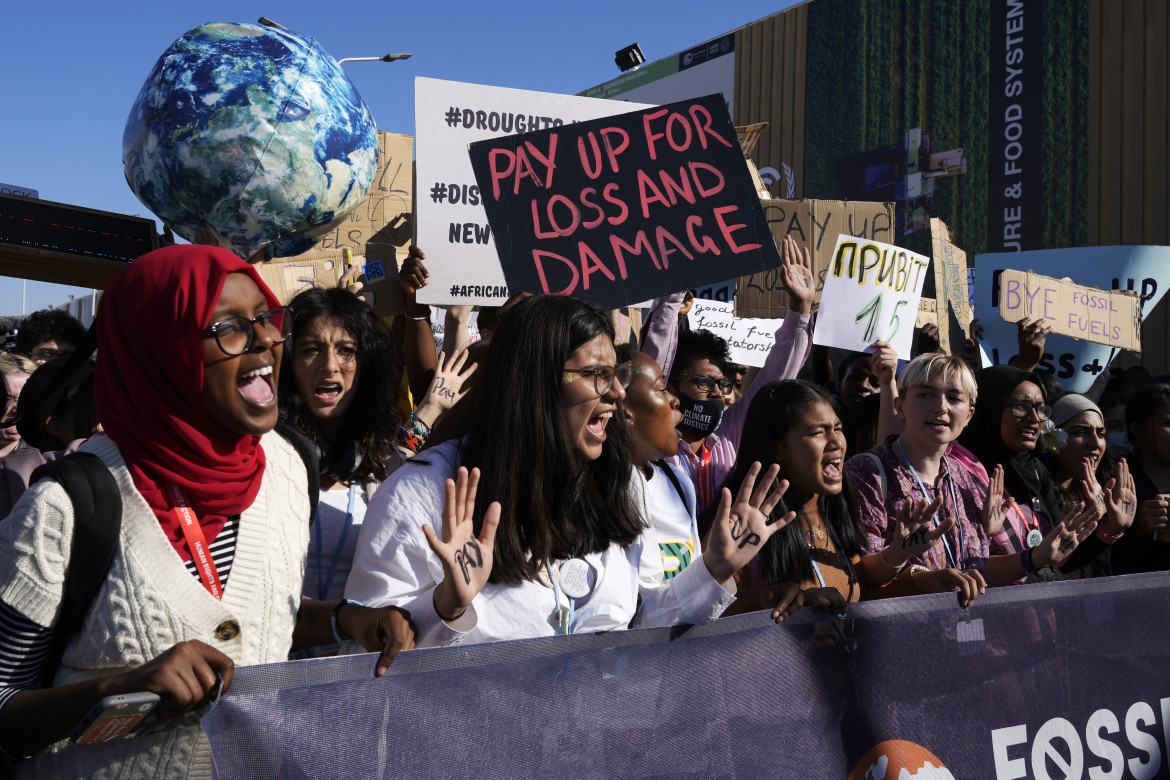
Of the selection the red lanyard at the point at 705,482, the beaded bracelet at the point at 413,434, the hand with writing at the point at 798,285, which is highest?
the hand with writing at the point at 798,285

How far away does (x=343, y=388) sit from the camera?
108 inches

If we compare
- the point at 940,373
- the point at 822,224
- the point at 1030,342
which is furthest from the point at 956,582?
the point at 822,224

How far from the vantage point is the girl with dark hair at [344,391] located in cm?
260

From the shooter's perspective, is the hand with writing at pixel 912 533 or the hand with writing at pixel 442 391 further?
the hand with writing at pixel 442 391

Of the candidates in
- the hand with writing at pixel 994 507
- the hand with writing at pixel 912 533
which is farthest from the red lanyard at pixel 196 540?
the hand with writing at pixel 994 507

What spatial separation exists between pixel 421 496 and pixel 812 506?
5.07ft

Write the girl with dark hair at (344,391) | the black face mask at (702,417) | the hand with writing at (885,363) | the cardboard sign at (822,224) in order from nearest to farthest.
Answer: the girl with dark hair at (344,391)
the black face mask at (702,417)
the hand with writing at (885,363)
the cardboard sign at (822,224)

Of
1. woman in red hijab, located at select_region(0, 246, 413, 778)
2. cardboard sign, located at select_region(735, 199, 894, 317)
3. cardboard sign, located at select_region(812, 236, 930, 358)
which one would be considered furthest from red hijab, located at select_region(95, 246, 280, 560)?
cardboard sign, located at select_region(735, 199, 894, 317)

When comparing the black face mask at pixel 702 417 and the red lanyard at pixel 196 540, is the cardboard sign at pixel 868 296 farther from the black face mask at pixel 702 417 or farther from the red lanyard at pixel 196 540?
the red lanyard at pixel 196 540

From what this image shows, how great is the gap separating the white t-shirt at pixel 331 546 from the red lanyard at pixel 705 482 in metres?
1.34

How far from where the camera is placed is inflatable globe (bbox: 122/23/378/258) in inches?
107

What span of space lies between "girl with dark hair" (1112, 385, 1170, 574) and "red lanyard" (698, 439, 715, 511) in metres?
1.93

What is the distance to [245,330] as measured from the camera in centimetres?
163

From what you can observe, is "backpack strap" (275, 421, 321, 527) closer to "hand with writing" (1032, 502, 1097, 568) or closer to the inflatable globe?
the inflatable globe
